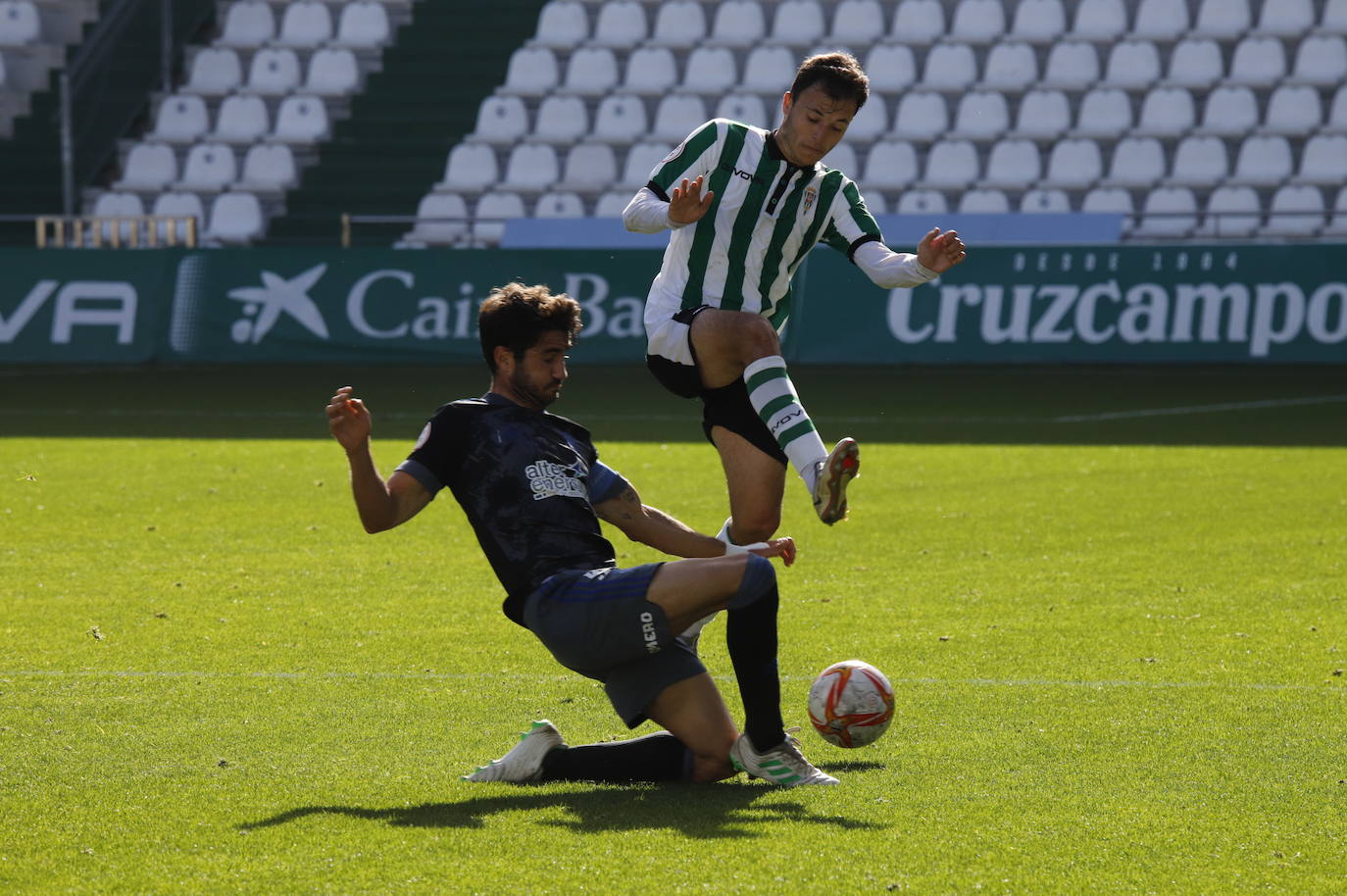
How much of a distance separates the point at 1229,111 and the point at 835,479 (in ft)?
57.7

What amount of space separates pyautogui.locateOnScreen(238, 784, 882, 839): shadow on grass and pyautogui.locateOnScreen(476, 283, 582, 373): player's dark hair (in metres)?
1.16

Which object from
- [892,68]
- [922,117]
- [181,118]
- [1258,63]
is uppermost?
[1258,63]

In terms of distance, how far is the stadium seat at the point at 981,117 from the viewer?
2123cm

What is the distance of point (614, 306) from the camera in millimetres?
17484

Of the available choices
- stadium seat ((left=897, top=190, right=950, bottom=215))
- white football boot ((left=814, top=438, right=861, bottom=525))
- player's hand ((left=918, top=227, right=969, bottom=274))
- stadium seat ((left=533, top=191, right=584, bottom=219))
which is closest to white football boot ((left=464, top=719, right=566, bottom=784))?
white football boot ((left=814, top=438, right=861, bottom=525))

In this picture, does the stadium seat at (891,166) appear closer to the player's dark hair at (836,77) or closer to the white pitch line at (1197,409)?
the white pitch line at (1197,409)

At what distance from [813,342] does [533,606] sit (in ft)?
43.8

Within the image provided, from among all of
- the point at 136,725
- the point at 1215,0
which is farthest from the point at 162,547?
the point at 1215,0

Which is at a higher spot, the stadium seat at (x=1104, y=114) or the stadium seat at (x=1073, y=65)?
the stadium seat at (x=1073, y=65)

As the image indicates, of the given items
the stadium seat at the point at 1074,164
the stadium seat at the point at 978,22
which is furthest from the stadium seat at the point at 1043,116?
the stadium seat at the point at 978,22

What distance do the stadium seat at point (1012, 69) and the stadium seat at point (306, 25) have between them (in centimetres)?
943

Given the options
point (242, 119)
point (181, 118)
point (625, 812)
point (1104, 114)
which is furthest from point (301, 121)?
point (625, 812)

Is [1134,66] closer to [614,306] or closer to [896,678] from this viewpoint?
[614,306]

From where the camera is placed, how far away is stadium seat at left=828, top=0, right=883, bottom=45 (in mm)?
22531
